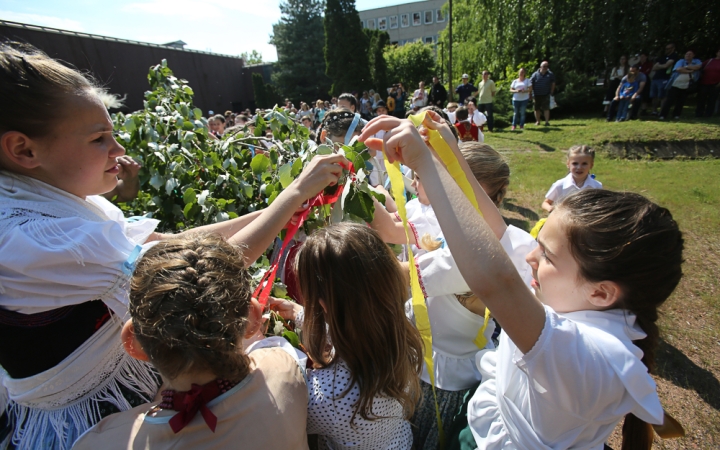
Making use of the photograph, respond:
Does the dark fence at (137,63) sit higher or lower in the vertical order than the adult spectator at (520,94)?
higher

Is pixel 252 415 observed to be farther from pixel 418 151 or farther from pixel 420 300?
pixel 418 151

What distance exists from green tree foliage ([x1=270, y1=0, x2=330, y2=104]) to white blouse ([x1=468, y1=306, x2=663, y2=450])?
3426cm

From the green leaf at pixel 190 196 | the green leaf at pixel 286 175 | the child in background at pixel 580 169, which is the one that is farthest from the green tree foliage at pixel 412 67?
the green leaf at pixel 286 175

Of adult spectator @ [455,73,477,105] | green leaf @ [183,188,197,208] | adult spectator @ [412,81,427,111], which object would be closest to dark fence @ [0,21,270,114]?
adult spectator @ [412,81,427,111]

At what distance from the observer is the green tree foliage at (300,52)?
111 feet

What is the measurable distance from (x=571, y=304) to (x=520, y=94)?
39.1 ft

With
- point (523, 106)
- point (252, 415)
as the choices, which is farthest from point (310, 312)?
point (523, 106)

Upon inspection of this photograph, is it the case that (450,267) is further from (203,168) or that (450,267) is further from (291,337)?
(203,168)

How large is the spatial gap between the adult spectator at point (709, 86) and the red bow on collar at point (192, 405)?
566 inches

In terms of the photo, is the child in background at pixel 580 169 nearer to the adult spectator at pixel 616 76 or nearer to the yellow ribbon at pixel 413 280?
the yellow ribbon at pixel 413 280

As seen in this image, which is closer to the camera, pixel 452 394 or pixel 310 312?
pixel 310 312

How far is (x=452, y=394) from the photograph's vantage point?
5.61 ft

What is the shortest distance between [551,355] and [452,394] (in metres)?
0.89

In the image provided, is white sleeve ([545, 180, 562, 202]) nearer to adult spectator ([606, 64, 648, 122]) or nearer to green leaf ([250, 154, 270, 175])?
green leaf ([250, 154, 270, 175])
